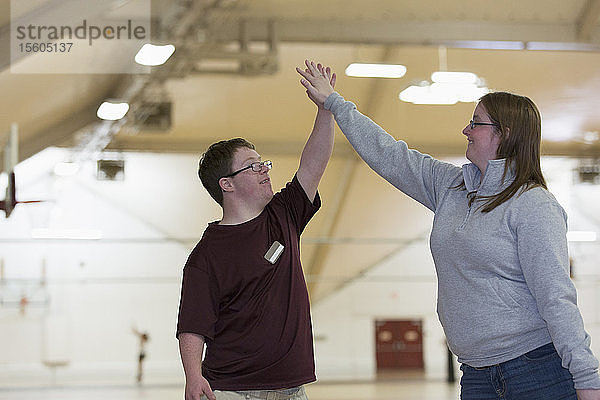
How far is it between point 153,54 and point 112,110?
135cm

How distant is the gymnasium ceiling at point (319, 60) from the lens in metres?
9.32

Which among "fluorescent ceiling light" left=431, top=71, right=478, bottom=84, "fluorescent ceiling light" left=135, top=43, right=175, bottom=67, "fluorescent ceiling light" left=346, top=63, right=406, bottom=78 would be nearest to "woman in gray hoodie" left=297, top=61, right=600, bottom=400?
"fluorescent ceiling light" left=135, top=43, right=175, bottom=67

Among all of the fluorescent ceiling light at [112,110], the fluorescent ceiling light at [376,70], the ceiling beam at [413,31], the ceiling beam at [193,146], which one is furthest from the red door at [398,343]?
the fluorescent ceiling light at [112,110]

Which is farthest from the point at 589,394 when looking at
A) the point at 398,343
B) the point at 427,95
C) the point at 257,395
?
the point at 398,343

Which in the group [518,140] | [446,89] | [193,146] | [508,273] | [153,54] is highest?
[153,54]

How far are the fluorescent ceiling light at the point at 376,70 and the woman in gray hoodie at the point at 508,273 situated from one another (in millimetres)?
7938

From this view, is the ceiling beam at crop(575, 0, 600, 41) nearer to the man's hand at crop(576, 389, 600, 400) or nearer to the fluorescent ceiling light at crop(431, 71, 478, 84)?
the fluorescent ceiling light at crop(431, 71, 478, 84)

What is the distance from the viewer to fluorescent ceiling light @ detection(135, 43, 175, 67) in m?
9.09

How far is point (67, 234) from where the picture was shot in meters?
11.0

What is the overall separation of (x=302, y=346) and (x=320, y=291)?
900 cm

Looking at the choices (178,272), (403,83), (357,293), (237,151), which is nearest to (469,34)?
(403,83)

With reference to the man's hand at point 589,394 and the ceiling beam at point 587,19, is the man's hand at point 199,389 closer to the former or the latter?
the man's hand at point 589,394

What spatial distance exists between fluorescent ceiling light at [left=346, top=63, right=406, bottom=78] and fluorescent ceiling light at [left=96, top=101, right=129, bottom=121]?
269 cm

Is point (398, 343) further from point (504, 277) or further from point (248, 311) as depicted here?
point (504, 277)
